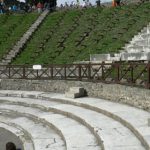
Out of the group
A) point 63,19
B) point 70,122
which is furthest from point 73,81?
point 63,19

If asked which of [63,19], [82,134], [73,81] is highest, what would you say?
[63,19]

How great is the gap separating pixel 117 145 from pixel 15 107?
1089 cm

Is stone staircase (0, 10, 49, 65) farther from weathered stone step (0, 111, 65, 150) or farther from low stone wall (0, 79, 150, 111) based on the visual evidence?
weathered stone step (0, 111, 65, 150)

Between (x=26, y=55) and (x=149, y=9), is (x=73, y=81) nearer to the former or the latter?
(x=26, y=55)

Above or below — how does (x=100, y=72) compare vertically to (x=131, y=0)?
below

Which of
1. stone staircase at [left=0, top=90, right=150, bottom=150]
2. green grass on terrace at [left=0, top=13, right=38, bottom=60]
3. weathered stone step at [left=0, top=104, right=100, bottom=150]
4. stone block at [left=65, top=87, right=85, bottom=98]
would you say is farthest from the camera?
green grass on terrace at [left=0, top=13, right=38, bottom=60]

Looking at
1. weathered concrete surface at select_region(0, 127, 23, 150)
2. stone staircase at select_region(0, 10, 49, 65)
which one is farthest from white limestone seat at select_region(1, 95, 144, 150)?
stone staircase at select_region(0, 10, 49, 65)

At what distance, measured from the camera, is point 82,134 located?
16.1m

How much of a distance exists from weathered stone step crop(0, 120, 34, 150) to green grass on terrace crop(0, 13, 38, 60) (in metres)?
16.7

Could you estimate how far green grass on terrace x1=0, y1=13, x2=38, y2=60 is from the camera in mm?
38344

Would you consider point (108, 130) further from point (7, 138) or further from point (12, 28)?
point (12, 28)

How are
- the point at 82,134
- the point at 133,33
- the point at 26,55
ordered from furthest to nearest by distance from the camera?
the point at 26,55 < the point at 133,33 < the point at 82,134

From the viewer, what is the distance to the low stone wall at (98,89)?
59.8 feet

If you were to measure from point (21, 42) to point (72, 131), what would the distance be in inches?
898
